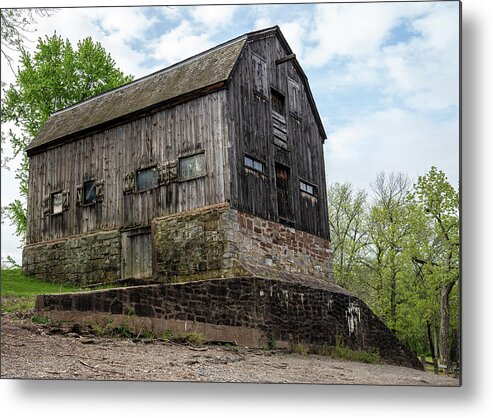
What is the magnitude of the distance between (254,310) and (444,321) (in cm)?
304

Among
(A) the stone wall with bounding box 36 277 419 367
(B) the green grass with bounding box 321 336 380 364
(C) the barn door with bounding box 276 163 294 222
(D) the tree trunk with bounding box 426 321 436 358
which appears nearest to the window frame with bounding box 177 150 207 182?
(C) the barn door with bounding box 276 163 294 222

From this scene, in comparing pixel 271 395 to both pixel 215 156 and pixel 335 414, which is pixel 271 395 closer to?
pixel 335 414

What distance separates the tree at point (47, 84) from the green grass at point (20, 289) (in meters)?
0.79

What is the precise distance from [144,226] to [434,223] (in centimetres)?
592

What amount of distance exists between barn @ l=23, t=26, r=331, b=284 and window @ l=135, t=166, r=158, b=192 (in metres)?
0.03

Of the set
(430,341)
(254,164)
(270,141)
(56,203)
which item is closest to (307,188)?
(270,141)

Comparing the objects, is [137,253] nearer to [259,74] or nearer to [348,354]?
[259,74]

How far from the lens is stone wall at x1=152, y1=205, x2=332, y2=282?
37.3ft

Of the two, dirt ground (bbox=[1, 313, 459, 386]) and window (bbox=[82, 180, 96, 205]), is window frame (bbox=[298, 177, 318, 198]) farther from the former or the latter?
dirt ground (bbox=[1, 313, 459, 386])

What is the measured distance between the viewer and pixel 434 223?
8.73m

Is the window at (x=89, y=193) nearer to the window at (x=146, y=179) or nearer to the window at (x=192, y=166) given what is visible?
the window at (x=146, y=179)

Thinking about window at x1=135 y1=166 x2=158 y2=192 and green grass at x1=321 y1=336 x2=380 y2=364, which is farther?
window at x1=135 y1=166 x2=158 y2=192

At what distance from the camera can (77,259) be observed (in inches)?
520

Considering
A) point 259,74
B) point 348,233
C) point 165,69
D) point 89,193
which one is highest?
point 259,74
